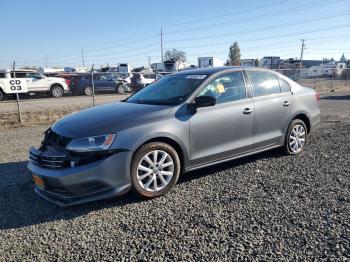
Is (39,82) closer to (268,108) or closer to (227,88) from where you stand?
(227,88)

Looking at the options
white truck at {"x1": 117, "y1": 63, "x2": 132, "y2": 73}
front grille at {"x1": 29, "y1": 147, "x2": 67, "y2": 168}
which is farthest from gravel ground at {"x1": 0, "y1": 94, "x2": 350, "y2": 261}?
white truck at {"x1": 117, "y1": 63, "x2": 132, "y2": 73}

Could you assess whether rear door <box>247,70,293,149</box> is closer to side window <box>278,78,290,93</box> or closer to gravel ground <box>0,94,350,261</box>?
side window <box>278,78,290,93</box>

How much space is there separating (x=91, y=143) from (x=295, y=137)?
3696mm

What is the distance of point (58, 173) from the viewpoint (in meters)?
3.64

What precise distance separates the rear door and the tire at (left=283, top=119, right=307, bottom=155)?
191mm

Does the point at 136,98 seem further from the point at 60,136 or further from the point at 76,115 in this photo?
the point at 60,136

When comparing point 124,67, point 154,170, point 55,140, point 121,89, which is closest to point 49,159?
point 55,140

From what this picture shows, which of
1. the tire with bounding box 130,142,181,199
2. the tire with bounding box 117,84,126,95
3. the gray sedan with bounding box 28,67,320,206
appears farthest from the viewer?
the tire with bounding box 117,84,126,95

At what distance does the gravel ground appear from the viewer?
295 centimetres

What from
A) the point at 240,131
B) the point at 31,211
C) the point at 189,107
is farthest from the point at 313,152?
the point at 31,211

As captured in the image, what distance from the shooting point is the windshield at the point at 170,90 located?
15.3 feet

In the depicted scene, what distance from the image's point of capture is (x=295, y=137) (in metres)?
5.84

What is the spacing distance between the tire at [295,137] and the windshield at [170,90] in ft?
6.44

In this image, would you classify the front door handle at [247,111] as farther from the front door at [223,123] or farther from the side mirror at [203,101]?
the side mirror at [203,101]
